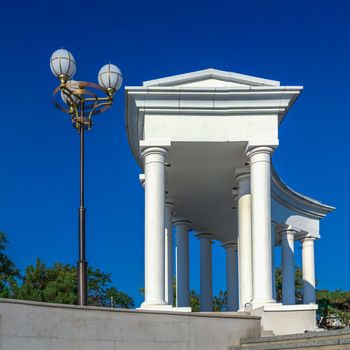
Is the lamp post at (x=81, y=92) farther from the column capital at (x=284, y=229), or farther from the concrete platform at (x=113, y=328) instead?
the column capital at (x=284, y=229)

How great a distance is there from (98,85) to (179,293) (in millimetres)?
20788

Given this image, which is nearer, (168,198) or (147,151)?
(147,151)

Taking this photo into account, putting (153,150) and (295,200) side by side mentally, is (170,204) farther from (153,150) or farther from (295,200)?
(153,150)

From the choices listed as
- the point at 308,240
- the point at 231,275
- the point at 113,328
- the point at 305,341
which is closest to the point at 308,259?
the point at 308,240

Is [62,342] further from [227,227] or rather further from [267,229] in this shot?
[227,227]

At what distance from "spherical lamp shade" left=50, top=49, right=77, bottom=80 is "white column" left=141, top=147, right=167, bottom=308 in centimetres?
567

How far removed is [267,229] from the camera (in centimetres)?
3167

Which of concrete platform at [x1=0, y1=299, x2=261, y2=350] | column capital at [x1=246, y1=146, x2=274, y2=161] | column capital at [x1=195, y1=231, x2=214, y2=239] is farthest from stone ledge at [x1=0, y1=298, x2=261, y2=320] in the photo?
column capital at [x1=195, y1=231, x2=214, y2=239]

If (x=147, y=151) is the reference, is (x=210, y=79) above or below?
above

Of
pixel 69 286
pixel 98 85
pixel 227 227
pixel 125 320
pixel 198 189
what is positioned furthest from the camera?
pixel 69 286

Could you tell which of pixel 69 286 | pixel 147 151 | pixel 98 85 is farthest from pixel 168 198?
pixel 69 286

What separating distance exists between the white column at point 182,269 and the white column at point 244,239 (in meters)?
11.3

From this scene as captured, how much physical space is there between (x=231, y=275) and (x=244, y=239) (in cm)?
1908

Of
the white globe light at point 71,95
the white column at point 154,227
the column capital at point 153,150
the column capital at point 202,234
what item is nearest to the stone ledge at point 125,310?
the white column at point 154,227
